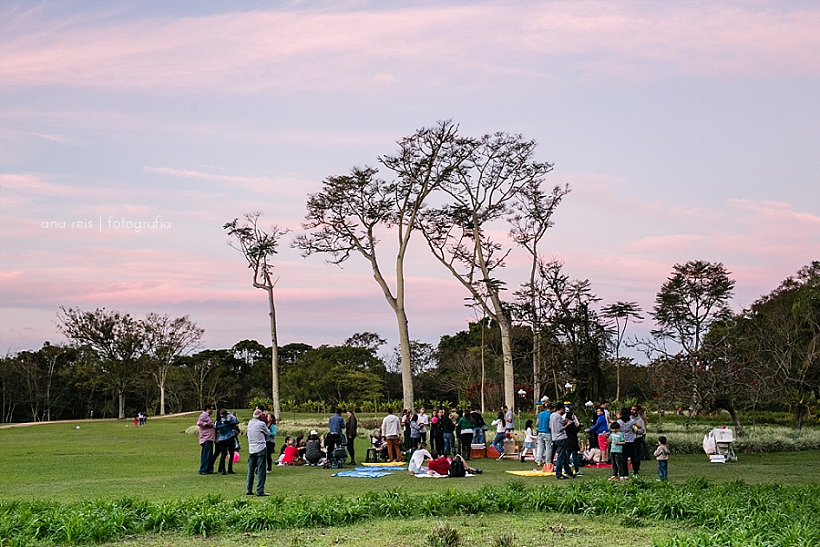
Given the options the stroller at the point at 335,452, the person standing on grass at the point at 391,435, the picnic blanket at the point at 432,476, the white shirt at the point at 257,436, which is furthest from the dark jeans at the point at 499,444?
the white shirt at the point at 257,436

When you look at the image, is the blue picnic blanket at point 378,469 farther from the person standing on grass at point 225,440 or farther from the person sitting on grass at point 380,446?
the person standing on grass at point 225,440

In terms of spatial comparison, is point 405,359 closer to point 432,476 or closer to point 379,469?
point 379,469

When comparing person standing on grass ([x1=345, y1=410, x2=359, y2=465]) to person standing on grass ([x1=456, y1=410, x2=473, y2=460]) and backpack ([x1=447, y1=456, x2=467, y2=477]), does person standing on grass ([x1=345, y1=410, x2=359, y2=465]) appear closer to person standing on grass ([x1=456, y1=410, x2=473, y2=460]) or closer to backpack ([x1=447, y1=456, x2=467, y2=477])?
person standing on grass ([x1=456, y1=410, x2=473, y2=460])

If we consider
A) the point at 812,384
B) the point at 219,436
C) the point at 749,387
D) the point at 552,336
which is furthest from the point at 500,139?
the point at 219,436

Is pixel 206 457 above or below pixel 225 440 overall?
below

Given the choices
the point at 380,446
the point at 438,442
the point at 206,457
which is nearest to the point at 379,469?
the point at 380,446

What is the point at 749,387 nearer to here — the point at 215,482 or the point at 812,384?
the point at 812,384

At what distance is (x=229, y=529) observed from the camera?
9.37 metres

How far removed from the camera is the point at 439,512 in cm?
1041

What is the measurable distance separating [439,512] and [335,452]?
→ 29.7ft

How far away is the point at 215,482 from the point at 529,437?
29.9ft

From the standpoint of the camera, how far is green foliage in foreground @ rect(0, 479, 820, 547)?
866 centimetres

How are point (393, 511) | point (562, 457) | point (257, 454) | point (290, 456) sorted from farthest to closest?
1. point (290, 456)
2. point (562, 457)
3. point (257, 454)
4. point (393, 511)

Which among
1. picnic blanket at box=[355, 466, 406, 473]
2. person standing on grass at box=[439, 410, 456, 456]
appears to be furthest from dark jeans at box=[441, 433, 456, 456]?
picnic blanket at box=[355, 466, 406, 473]
